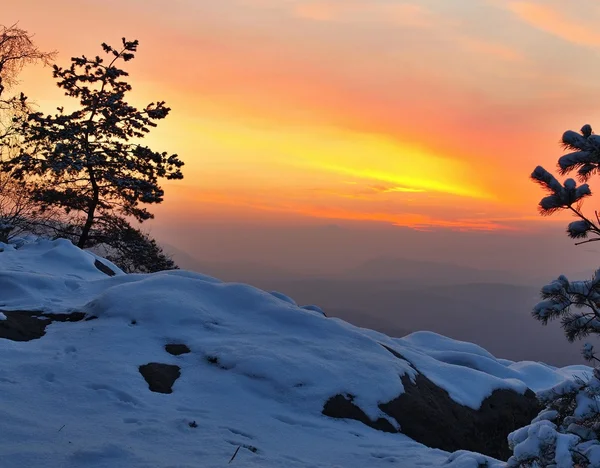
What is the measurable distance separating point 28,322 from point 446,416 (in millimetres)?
7522

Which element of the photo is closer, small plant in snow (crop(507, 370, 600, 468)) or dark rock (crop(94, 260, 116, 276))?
small plant in snow (crop(507, 370, 600, 468))

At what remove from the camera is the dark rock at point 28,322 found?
27.0 feet

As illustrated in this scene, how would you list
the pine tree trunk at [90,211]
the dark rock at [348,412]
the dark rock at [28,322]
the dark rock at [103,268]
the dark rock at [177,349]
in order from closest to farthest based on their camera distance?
1. the dark rock at [348,412]
2. the dark rock at [28,322]
3. the dark rock at [177,349]
4. the dark rock at [103,268]
5. the pine tree trunk at [90,211]

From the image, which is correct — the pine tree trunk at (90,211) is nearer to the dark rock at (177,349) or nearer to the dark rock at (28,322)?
the dark rock at (28,322)

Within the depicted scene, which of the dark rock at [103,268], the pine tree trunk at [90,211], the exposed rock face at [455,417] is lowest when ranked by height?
the exposed rock face at [455,417]

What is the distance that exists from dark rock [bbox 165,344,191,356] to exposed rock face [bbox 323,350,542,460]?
8.12 ft

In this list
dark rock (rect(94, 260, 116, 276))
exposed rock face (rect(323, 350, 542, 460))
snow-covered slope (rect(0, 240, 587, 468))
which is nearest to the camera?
snow-covered slope (rect(0, 240, 587, 468))

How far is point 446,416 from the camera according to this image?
9.28 m

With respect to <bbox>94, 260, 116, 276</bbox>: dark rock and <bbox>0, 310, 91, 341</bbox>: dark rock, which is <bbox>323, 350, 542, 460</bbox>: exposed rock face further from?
<bbox>94, 260, 116, 276</bbox>: dark rock

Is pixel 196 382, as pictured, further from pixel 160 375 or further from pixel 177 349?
pixel 177 349

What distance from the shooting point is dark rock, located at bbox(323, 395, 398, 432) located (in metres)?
7.83

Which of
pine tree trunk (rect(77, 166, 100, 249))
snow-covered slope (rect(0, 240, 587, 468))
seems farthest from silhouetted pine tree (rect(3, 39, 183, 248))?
snow-covered slope (rect(0, 240, 587, 468))

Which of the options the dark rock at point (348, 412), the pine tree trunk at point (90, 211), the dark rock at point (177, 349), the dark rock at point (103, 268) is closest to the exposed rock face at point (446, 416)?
the dark rock at point (348, 412)

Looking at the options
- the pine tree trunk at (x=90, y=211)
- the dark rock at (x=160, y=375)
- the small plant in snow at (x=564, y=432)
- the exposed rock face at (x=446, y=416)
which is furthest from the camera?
the pine tree trunk at (x=90, y=211)
